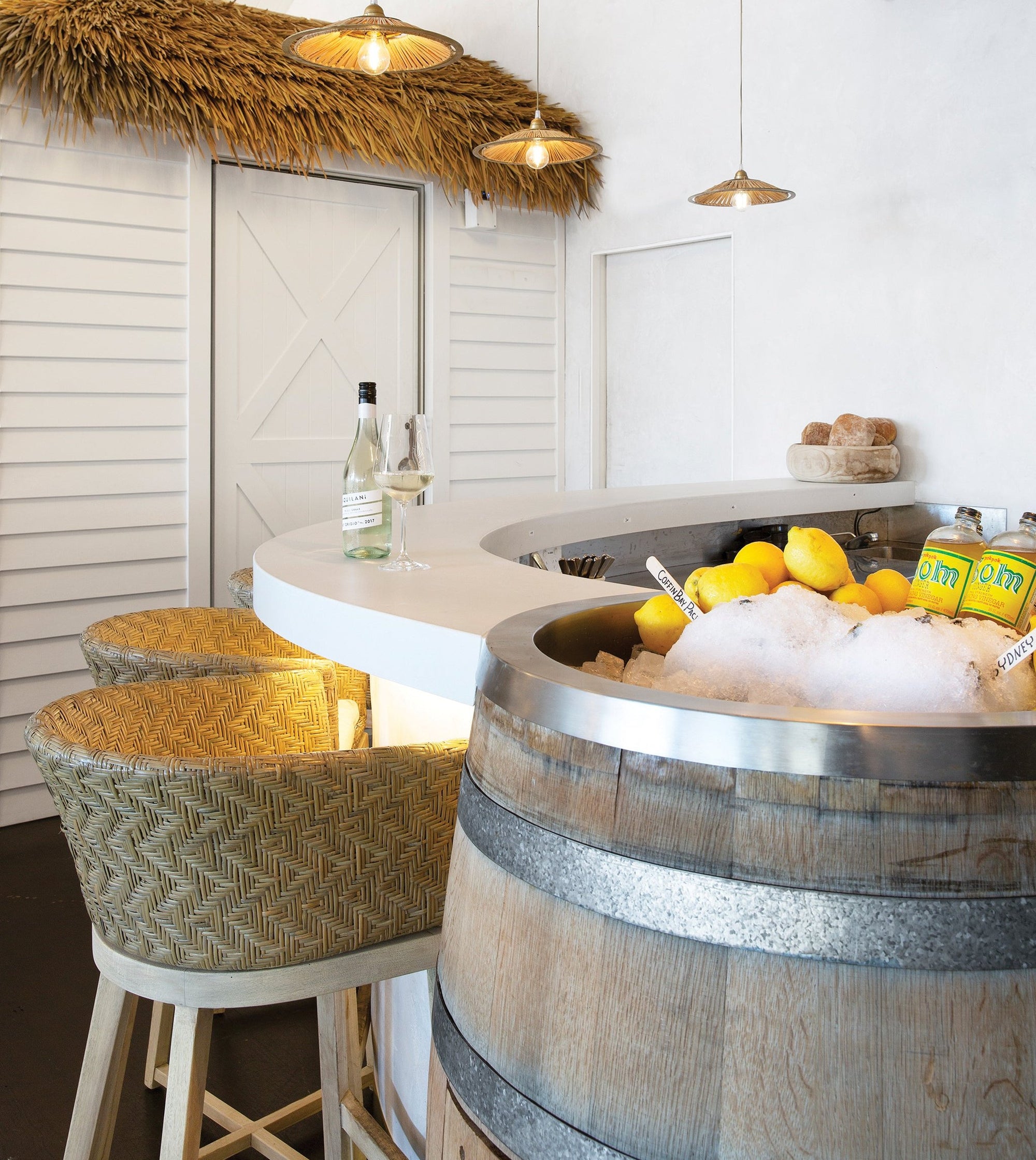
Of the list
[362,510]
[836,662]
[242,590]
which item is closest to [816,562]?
[836,662]

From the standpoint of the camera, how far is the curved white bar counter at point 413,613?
1209 mm

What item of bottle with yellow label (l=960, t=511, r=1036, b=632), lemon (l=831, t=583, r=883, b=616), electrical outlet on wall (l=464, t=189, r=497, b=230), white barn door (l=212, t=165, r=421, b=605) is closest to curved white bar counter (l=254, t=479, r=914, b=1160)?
lemon (l=831, t=583, r=883, b=616)

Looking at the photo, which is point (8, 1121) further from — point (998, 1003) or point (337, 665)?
point (998, 1003)

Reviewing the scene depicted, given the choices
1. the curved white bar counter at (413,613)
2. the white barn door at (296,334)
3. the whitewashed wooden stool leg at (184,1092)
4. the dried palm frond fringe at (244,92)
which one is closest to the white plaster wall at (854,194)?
the dried palm frond fringe at (244,92)

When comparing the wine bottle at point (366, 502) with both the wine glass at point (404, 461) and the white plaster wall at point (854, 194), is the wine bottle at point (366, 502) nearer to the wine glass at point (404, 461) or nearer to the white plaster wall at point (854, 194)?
the wine glass at point (404, 461)

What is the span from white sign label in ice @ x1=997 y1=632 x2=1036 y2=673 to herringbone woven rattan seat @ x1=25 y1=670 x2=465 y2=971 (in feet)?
2.16

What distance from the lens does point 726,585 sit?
98 cm

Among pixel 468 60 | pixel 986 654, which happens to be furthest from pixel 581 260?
pixel 986 654

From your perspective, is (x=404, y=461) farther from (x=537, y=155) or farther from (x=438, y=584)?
(x=537, y=155)

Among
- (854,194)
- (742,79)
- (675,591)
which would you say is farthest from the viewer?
(742,79)

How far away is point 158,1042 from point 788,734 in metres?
1.84

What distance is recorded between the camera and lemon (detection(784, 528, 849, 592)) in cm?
104

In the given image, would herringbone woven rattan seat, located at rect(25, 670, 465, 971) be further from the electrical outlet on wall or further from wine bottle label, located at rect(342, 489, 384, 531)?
the electrical outlet on wall

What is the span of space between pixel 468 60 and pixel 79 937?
145 inches
